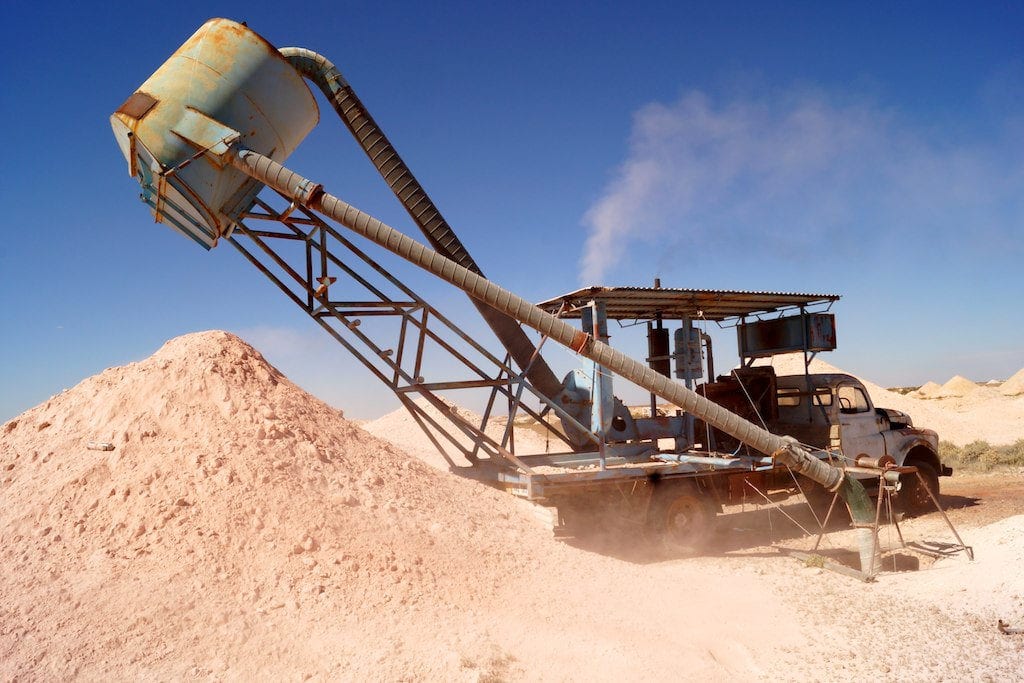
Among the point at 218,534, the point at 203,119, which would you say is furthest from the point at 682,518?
the point at 203,119

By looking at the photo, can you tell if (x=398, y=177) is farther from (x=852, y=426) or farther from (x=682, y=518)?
(x=852, y=426)

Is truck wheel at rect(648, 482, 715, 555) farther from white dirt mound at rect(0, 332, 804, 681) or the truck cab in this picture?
the truck cab

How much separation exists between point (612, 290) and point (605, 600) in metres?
4.63

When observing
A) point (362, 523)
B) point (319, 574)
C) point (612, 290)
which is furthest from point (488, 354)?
point (319, 574)

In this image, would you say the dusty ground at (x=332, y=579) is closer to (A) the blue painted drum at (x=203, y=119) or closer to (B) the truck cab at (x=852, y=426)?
(A) the blue painted drum at (x=203, y=119)

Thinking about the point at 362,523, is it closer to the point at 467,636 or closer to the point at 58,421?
the point at 467,636

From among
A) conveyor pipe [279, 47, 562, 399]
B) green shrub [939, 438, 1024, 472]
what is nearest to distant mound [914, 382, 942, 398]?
green shrub [939, 438, 1024, 472]

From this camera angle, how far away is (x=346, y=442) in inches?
338

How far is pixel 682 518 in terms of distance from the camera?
1005cm

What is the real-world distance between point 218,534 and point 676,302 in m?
8.71

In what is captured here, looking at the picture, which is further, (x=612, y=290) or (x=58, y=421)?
(x=612, y=290)

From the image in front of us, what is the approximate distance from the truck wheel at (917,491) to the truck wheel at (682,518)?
18.0ft

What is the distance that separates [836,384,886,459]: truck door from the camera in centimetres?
1182

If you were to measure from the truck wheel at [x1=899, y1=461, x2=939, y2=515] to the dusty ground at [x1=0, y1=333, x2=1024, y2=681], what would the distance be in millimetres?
3720
